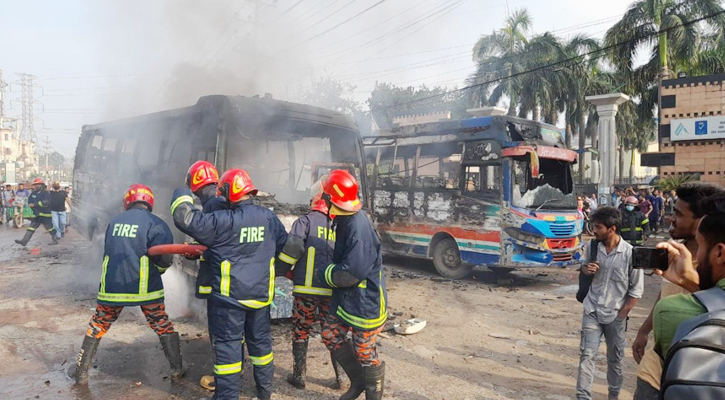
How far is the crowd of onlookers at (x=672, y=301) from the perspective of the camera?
47.5 inches

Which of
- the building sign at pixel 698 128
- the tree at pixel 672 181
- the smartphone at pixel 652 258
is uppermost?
the building sign at pixel 698 128

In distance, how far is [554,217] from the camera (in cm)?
889

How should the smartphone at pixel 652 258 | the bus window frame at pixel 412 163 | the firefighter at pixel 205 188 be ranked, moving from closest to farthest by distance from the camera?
the smartphone at pixel 652 258, the firefighter at pixel 205 188, the bus window frame at pixel 412 163

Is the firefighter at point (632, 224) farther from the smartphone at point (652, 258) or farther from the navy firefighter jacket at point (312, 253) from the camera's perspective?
the smartphone at point (652, 258)

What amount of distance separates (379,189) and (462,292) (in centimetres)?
354

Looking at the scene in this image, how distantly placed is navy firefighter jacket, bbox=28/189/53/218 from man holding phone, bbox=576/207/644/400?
1319 centimetres

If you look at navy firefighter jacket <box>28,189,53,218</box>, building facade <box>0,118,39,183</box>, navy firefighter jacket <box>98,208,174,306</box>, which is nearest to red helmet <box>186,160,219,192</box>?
navy firefighter jacket <box>98,208,174,306</box>

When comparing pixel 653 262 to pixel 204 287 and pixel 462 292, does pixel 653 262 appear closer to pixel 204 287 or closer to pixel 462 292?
pixel 204 287

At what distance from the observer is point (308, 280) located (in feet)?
13.9

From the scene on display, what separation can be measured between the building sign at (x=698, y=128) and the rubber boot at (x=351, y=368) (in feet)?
62.8

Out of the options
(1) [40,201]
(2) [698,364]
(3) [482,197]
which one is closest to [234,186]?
(2) [698,364]

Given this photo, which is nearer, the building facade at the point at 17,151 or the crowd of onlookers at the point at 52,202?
the crowd of onlookers at the point at 52,202

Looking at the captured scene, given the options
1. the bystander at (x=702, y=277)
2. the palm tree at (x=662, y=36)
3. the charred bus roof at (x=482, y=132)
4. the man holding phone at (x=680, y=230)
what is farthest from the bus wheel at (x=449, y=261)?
the palm tree at (x=662, y=36)

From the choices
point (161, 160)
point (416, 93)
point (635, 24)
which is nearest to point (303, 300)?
point (161, 160)
